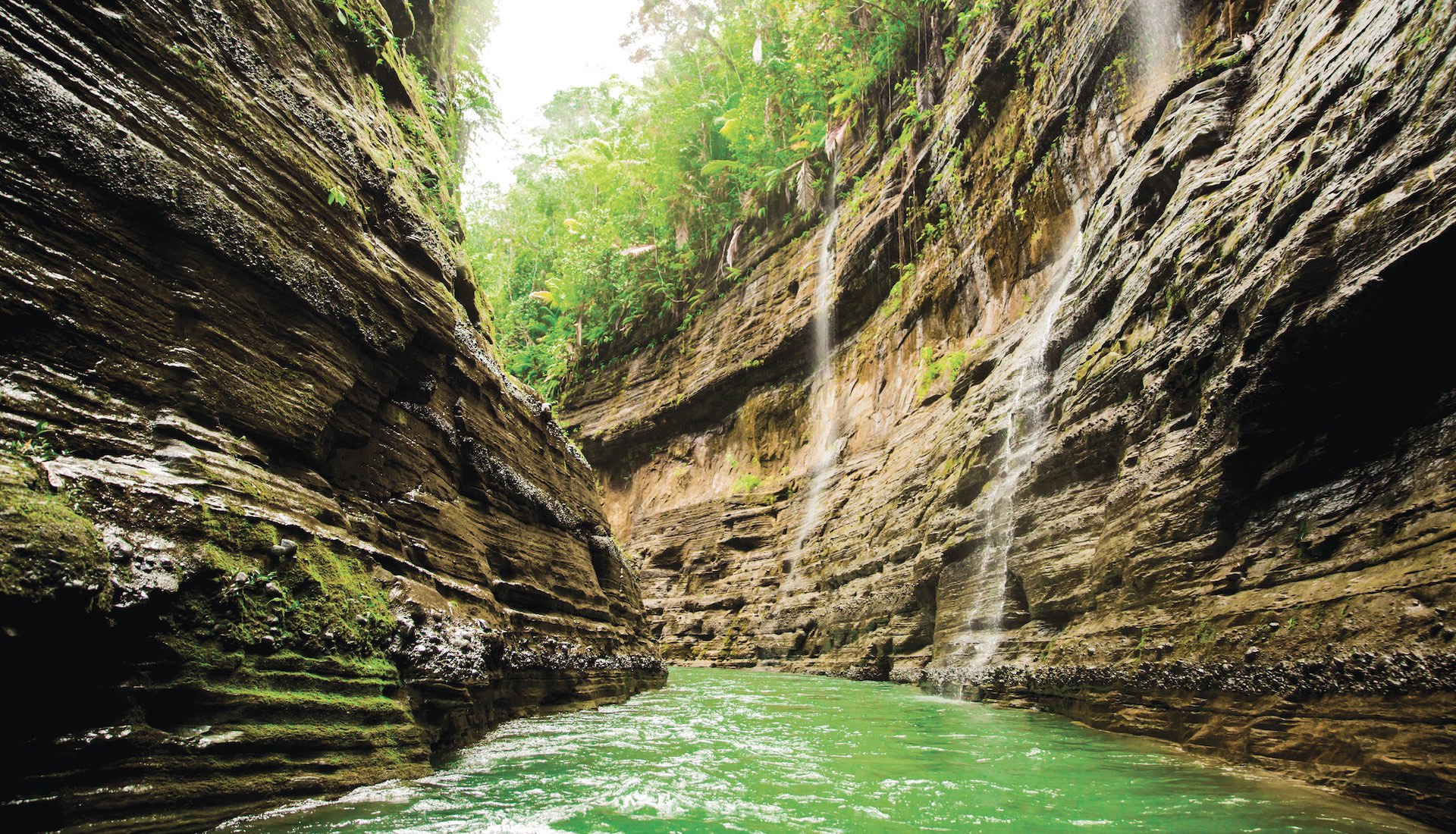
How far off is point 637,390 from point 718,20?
1534cm

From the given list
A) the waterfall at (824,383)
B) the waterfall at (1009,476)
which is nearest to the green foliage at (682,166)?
the waterfall at (824,383)

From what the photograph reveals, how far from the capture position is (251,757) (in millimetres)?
2850

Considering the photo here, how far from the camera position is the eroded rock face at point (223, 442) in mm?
2457

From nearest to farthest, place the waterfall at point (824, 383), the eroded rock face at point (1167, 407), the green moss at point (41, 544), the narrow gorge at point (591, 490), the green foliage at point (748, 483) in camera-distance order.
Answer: the green moss at point (41, 544) < the narrow gorge at point (591, 490) < the eroded rock face at point (1167, 407) < the waterfall at point (824, 383) < the green foliage at point (748, 483)

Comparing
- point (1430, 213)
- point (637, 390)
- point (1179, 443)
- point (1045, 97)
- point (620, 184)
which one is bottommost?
point (1179, 443)

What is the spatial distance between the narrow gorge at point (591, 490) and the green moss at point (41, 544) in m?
0.02

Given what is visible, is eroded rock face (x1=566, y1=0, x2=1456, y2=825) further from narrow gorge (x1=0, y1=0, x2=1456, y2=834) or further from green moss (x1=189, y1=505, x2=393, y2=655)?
green moss (x1=189, y1=505, x2=393, y2=655)

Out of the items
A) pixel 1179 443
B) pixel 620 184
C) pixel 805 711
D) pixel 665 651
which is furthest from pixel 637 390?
pixel 1179 443

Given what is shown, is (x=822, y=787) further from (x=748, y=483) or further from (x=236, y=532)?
(x=748, y=483)

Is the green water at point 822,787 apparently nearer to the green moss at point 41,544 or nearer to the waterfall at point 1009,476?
the green moss at point 41,544

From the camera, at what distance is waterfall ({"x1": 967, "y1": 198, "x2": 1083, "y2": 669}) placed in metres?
8.06

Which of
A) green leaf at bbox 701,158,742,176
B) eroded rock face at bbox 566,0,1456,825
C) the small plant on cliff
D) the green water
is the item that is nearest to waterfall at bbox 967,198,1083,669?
eroded rock face at bbox 566,0,1456,825

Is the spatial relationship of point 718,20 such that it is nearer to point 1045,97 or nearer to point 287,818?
point 1045,97

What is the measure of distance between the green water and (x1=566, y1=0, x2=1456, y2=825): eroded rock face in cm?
62
